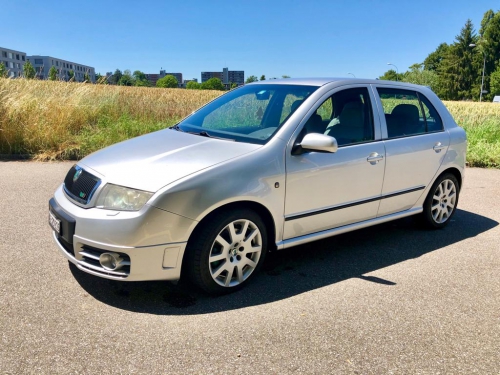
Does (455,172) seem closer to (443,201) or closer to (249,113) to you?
(443,201)

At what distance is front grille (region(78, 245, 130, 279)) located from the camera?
3090 millimetres

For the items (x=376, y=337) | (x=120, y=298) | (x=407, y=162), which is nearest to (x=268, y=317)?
(x=376, y=337)

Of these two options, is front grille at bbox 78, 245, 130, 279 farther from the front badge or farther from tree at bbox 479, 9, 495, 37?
tree at bbox 479, 9, 495, 37

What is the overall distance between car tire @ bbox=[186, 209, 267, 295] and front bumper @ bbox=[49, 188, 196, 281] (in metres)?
0.12

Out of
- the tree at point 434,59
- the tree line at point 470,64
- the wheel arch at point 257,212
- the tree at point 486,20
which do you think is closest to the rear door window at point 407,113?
the wheel arch at point 257,212

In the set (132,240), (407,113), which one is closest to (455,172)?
(407,113)

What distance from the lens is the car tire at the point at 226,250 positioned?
3.21 meters

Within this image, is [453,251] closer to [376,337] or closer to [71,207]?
[376,337]

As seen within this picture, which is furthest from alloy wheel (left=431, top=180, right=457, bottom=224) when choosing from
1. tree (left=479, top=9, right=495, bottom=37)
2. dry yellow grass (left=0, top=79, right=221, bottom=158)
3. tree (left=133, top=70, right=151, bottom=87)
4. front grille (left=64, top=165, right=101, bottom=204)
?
tree (left=479, top=9, right=495, bottom=37)

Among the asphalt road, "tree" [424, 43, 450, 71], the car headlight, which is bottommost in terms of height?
the asphalt road

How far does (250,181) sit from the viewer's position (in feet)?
11.0

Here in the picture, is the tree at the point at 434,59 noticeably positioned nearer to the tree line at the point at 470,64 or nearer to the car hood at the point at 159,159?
the tree line at the point at 470,64

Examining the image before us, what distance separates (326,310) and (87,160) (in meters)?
2.26

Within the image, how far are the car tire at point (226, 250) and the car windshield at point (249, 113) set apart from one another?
28.1 inches
